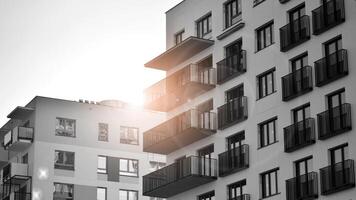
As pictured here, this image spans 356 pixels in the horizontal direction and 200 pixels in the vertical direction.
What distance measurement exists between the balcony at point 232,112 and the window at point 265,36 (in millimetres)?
3219

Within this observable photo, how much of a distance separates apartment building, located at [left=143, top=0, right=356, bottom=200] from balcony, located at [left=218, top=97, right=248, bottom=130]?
65 mm

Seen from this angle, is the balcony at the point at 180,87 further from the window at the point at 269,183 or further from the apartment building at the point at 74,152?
the apartment building at the point at 74,152

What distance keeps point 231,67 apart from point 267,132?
5.81m

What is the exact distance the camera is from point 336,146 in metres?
51.7

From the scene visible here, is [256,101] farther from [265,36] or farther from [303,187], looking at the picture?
[303,187]

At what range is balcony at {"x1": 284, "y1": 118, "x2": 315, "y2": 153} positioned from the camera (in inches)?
2104

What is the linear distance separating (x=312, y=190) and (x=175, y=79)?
17.8 m

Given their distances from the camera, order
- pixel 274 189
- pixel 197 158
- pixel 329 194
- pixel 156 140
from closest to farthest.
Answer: pixel 329 194 < pixel 274 189 < pixel 197 158 < pixel 156 140

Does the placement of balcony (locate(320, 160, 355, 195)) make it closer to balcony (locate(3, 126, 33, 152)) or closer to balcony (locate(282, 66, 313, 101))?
balcony (locate(282, 66, 313, 101))

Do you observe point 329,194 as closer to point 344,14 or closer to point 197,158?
point 344,14

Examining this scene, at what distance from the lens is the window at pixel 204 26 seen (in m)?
65.9

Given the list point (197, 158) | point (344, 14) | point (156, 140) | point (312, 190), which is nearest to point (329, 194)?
point (312, 190)

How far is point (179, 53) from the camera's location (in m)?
66.3

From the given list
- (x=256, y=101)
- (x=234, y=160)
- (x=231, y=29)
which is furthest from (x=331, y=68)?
(x=231, y=29)
